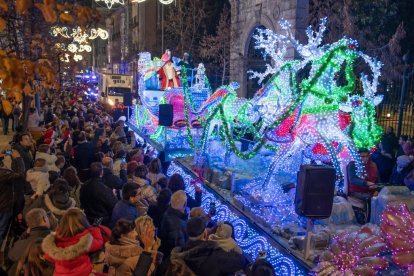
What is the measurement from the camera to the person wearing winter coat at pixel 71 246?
369 cm

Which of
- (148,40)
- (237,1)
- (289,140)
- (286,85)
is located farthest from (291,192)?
(148,40)

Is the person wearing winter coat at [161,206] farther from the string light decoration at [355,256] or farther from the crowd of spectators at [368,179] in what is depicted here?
the crowd of spectators at [368,179]

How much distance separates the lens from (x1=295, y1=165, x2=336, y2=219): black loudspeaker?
195 inches

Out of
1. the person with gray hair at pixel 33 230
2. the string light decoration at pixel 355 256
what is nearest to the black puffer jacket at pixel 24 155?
the person with gray hair at pixel 33 230

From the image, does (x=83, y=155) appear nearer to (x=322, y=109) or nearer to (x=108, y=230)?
(x=108, y=230)

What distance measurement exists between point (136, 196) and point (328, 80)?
13.8 feet

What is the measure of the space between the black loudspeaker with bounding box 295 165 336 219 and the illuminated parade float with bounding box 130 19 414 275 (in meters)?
0.38

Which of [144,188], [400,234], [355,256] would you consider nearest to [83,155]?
[144,188]

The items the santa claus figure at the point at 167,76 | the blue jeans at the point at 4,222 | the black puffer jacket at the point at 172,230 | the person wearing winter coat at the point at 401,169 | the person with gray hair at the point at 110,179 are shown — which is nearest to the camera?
the black puffer jacket at the point at 172,230

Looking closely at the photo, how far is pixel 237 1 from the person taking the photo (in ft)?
72.0

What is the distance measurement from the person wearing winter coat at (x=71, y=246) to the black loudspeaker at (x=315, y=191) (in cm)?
239

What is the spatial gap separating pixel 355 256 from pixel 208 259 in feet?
4.76

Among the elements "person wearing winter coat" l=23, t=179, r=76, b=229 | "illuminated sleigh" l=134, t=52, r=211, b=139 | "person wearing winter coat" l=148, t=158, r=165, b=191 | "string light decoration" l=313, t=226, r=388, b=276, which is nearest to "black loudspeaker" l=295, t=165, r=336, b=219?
"string light decoration" l=313, t=226, r=388, b=276

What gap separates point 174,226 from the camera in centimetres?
475
